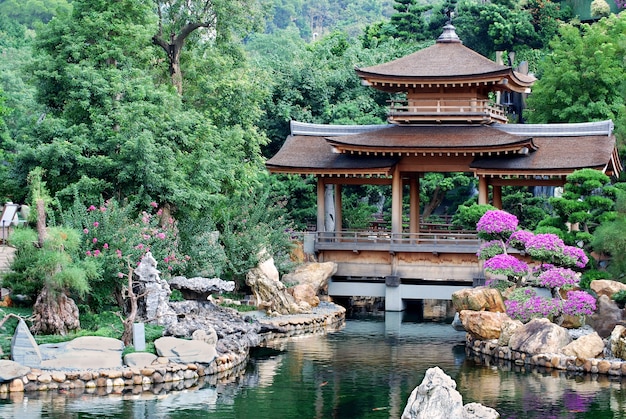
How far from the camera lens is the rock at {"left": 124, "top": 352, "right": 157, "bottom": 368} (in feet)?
76.4

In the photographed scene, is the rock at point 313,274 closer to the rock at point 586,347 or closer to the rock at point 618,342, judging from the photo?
the rock at point 586,347

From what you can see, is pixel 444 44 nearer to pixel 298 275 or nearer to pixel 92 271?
pixel 298 275

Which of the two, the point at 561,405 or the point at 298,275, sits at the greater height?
the point at 298,275

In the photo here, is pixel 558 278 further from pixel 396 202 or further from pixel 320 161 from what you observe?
pixel 320 161

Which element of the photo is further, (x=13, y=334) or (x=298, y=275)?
(x=298, y=275)

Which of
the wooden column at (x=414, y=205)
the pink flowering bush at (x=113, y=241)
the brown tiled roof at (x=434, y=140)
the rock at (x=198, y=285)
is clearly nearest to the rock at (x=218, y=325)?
the rock at (x=198, y=285)

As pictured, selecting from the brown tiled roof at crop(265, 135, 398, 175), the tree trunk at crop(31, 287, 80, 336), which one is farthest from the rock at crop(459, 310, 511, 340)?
the tree trunk at crop(31, 287, 80, 336)

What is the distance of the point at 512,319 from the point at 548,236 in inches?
92.3

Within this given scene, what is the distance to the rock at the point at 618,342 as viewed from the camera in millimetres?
24953

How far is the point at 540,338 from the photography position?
2602cm

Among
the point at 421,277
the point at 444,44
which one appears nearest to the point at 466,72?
the point at 444,44

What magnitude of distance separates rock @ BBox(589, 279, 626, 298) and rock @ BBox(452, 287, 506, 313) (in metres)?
2.32

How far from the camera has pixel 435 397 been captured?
17562 millimetres

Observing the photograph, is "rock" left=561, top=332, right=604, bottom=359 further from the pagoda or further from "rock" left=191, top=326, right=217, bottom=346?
the pagoda
